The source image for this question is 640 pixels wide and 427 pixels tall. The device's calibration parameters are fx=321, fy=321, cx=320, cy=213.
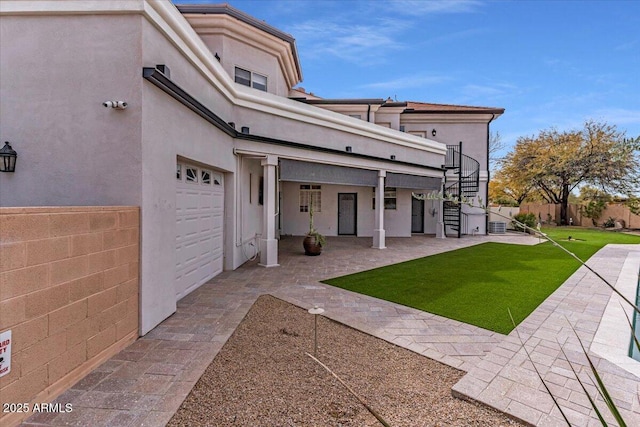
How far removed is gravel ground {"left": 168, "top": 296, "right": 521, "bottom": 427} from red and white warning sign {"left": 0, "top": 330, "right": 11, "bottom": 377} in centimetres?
140

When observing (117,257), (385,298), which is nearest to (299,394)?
(117,257)

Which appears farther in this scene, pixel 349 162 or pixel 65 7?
pixel 349 162

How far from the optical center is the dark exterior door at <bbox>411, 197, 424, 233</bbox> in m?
18.1

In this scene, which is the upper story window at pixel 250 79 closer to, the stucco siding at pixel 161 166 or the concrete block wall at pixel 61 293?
the stucco siding at pixel 161 166

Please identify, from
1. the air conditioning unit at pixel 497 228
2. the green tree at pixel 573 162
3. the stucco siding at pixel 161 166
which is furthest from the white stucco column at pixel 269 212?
the green tree at pixel 573 162

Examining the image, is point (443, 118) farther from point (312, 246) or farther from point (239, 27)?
point (239, 27)

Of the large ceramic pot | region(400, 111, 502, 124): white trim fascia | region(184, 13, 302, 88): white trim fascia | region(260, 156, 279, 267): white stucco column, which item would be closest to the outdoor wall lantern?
region(260, 156, 279, 267): white stucco column

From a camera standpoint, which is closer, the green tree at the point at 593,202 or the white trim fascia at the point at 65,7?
the white trim fascia at the point at 65,7

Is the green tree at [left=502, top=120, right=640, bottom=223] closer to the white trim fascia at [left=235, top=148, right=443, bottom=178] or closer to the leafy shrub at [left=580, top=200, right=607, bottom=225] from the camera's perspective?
the leafy shrub at [left=580, top=200, right=607, bottom=225]

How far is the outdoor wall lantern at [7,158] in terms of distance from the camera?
4375 mm

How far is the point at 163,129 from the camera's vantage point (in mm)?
4867

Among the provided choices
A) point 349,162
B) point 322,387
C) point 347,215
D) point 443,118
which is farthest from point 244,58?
point 443,118

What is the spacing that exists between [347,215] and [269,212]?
8.46 m

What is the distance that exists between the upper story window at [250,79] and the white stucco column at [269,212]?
3718 mm
